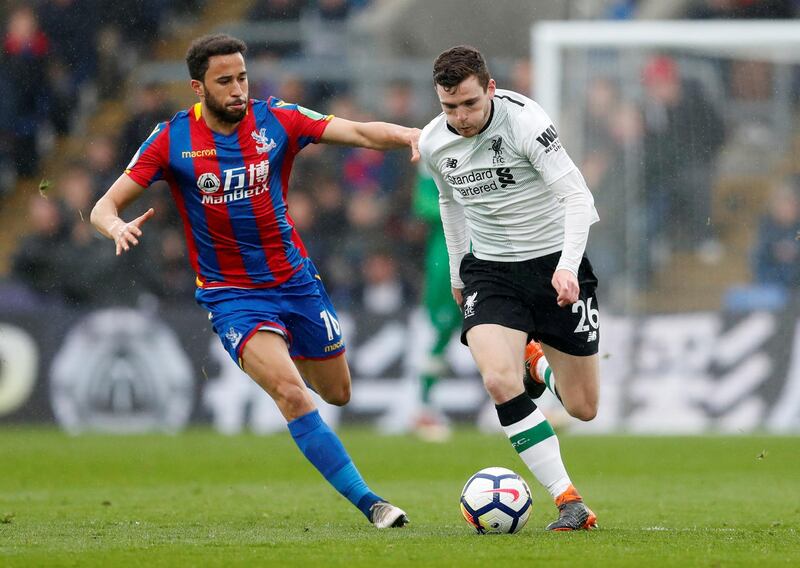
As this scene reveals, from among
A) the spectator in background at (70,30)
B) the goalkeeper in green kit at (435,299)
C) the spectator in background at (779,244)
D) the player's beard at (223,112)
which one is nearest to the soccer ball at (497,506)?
the player's beard at (223,112)

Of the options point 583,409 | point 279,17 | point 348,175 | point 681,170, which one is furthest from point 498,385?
point 279,17

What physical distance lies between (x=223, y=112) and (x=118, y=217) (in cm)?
81

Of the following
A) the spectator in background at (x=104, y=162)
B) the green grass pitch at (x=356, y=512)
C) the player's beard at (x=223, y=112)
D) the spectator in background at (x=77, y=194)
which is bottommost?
the green grass pitch at (x=356, y=512)

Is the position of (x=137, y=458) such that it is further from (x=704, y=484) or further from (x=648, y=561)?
(x=648, y=561)

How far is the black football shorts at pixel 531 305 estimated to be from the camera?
709 centimetres

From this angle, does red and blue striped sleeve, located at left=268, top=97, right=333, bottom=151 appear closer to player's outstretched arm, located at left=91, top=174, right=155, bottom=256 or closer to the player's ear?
the player's ear

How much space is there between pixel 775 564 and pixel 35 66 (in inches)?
501

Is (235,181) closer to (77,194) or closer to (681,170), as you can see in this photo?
(681,170)

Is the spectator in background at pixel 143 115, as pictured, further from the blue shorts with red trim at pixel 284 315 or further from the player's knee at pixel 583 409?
the player's knee at pixel 583 409

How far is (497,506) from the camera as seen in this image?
6.64 m

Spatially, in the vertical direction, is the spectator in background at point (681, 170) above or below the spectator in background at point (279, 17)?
below

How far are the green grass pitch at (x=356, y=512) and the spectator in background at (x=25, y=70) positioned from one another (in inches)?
152

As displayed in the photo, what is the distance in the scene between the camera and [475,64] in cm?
671

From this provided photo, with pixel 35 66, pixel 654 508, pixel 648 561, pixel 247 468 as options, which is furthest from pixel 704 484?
pixel 35 66
